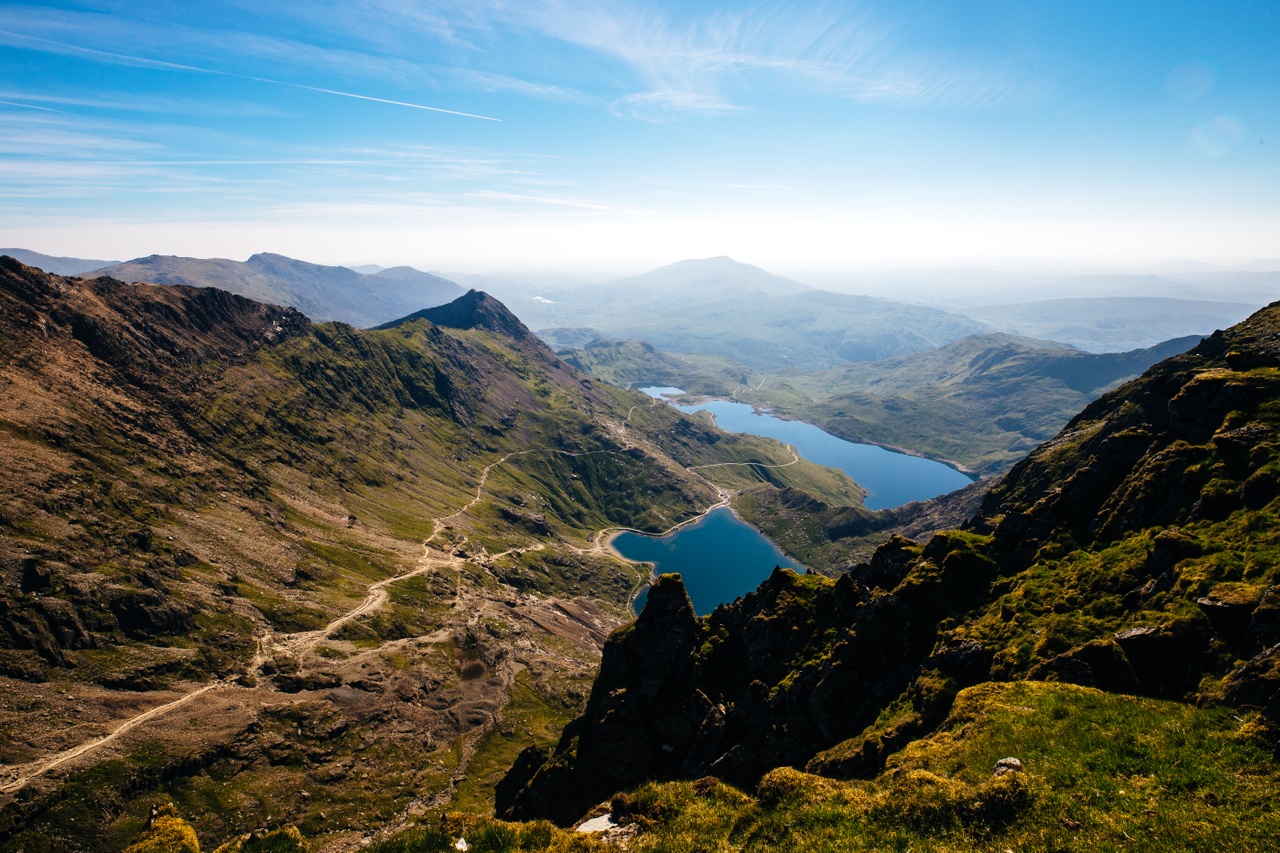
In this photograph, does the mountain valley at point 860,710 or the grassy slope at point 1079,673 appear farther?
the mountain valley at point 860,710

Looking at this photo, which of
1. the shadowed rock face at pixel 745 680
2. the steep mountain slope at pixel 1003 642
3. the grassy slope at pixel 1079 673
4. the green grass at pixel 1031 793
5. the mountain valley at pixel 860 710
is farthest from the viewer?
the shadowed rock face at pixel 745 680

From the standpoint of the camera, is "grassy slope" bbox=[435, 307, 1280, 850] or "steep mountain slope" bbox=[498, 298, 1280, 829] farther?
"steep mountain slope" bbox=[498, 298, 1280, 829]

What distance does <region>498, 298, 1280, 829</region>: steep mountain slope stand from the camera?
88.2 feet

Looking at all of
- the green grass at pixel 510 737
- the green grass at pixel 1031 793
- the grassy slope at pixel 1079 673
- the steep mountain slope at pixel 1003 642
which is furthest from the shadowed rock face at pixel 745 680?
the green grass at pixel 510 737

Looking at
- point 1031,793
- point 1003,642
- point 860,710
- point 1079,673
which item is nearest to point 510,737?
point 860,710

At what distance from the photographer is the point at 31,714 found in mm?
111938

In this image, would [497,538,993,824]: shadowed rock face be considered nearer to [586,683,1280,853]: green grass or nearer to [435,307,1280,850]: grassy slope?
[435,307,1280,850]: grassy slope

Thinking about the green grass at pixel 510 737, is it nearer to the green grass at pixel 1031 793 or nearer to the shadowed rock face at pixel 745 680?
the shadowed rock face at pixel 745 680

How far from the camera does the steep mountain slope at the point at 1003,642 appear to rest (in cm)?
2688

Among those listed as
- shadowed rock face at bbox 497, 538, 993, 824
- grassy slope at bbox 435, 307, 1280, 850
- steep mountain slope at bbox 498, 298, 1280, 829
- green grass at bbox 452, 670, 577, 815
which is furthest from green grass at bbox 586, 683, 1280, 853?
green grass at bbox 452, 670, 577, 815

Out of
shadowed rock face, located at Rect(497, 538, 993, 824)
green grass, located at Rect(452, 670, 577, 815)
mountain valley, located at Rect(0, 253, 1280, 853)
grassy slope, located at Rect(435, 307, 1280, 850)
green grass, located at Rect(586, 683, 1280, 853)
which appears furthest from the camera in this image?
green grass, located at Rect(452, 670, 577, 815)

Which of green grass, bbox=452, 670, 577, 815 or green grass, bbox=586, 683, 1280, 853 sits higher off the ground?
green grass, bbox=586, 683, 1280, 853

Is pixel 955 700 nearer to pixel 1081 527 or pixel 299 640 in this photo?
pixel 1081 527

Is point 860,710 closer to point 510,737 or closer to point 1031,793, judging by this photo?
point 1031,793
